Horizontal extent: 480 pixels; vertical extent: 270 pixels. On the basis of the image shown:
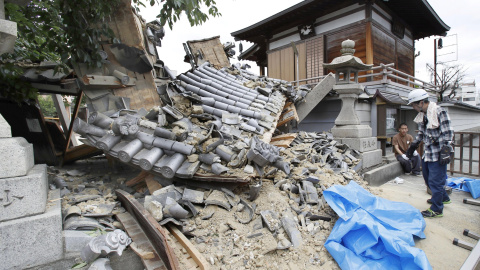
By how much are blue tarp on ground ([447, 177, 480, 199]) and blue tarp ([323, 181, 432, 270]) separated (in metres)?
2.93

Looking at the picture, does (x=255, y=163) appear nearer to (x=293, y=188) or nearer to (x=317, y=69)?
(x=293, y=188)

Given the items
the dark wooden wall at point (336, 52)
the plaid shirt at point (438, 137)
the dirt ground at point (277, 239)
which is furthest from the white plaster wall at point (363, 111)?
the dirt ground at point (277, 239)

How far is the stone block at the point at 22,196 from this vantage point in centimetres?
194

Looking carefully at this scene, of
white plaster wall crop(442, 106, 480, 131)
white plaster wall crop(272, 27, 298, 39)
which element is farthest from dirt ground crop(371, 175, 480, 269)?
white plaster wall crop(442, 106, 480, 131)

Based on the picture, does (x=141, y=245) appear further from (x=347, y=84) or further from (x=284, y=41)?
(x=284, y=41)

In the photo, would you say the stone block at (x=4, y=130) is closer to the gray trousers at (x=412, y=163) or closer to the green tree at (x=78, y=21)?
the green tree at (x=78, y=21)

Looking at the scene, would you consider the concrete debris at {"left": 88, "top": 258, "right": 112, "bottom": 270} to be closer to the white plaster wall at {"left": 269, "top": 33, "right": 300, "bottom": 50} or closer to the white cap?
the white cap

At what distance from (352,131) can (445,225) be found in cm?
336

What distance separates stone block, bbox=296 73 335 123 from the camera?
9.28 metres

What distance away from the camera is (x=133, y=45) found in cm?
484

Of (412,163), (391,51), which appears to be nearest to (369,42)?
(391,51)

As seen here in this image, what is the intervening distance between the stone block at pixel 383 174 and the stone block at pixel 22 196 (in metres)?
6.35

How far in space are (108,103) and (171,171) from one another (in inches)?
95.0

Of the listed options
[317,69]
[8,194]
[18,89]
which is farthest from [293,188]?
[317,69]
